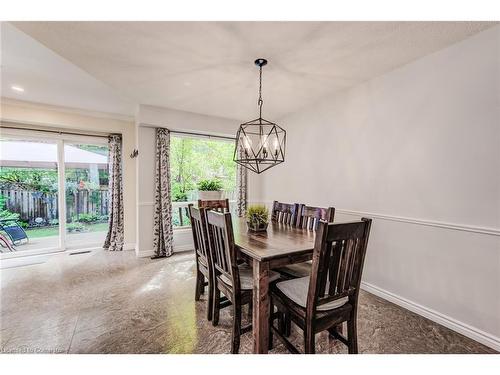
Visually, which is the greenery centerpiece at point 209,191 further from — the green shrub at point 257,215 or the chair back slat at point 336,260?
the chair back slat at point 336,260

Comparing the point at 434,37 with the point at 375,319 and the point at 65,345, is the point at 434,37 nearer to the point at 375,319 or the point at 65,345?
the point at 375,319

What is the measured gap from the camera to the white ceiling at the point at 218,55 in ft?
5.77

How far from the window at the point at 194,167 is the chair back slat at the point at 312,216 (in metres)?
2.28

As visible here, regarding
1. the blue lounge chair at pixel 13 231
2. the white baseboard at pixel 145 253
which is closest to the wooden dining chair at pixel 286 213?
the white baseboard at pixel 145 253

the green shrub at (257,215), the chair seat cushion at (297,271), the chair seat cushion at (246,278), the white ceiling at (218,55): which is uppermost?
the white ceiling at (218,55)

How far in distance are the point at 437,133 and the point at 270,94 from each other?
1963mm

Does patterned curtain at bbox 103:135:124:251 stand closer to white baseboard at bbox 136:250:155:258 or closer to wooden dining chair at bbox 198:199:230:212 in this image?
white baseboard at bbox 136:250:155:258

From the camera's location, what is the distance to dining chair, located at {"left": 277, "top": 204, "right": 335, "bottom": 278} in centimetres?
201

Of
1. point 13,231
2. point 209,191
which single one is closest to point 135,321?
point 209,191

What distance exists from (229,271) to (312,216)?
42.6 inches

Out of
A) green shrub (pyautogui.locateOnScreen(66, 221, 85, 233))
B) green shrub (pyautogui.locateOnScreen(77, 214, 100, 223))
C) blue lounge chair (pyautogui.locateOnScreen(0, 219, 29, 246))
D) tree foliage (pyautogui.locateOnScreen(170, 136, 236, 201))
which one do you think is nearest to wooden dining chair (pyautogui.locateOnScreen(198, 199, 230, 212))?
tree foliage (pyautogui.locateOnScreen(170, 136, 236, 201))

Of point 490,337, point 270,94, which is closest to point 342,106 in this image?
point 270,94
